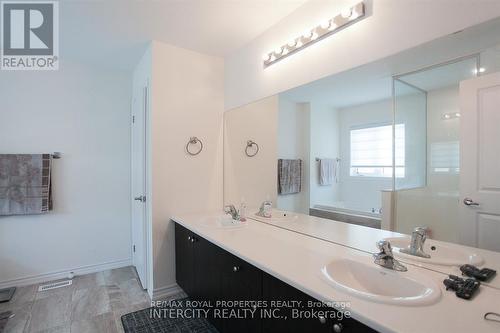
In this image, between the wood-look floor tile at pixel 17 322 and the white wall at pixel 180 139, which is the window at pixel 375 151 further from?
the wood-look floor tile at pixel 17 322

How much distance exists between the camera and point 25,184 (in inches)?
104

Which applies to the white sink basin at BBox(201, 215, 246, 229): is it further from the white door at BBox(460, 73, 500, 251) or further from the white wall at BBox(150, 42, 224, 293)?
the white door at BBox(460, 73, 500, 251)

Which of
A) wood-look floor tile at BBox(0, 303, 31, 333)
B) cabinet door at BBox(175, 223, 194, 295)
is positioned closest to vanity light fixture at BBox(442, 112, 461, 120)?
cabinet door at BBox(175, 223, 194, 295)

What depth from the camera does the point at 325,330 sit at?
40.2 inches

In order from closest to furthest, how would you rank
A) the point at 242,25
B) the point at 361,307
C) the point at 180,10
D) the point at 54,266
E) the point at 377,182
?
the point at 361,307, the point at 377,182, the point at 180,10, the point at 242,25, the point at 54,266

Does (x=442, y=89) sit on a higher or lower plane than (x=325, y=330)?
higher

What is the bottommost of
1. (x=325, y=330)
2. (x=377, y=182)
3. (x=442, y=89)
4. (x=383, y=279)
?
(x=325, y=330)

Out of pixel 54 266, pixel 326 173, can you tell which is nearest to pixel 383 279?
pixel 326 173

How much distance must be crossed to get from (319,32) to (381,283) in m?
1.50

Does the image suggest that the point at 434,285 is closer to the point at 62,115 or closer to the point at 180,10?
the point at 180,10

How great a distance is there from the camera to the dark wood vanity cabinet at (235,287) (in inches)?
43.0

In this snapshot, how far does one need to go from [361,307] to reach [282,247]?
70 cm

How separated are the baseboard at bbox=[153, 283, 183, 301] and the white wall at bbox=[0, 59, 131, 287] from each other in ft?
3.34

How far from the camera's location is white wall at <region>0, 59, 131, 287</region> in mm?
2686
